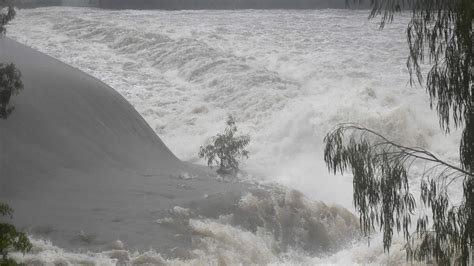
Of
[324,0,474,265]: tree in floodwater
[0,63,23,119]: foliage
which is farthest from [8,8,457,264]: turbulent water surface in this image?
[324,0,474,265]: tree in floodwater

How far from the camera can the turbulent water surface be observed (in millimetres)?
10859

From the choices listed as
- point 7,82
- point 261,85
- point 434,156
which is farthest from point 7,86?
point 261,85

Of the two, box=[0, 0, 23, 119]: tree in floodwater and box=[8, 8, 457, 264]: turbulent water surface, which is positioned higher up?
box=[0, 0, 23, 119]: tree in floodwater

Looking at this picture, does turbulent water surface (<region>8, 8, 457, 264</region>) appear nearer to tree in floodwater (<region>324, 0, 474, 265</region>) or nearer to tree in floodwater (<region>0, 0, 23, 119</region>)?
tree in floodwater (<region>0, 0, 23, 119</region>)

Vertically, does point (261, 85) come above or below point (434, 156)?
below

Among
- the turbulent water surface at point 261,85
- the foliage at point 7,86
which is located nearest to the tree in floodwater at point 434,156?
the turbulent water surface at point 261,85

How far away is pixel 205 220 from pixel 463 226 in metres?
3.97

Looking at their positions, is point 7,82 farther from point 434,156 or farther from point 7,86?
point 434,156

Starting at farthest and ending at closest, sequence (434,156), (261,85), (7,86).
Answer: (261,85)
(7,86)
(434,156)

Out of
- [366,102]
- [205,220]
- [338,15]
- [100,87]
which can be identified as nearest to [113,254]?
[205,220]

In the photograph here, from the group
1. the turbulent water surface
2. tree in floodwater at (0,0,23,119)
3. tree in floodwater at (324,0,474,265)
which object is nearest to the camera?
tree in floodwater at (324,0,474,265)

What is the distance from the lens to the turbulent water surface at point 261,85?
10.9 meters

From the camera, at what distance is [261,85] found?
1770 cm

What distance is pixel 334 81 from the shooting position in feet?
57.0
